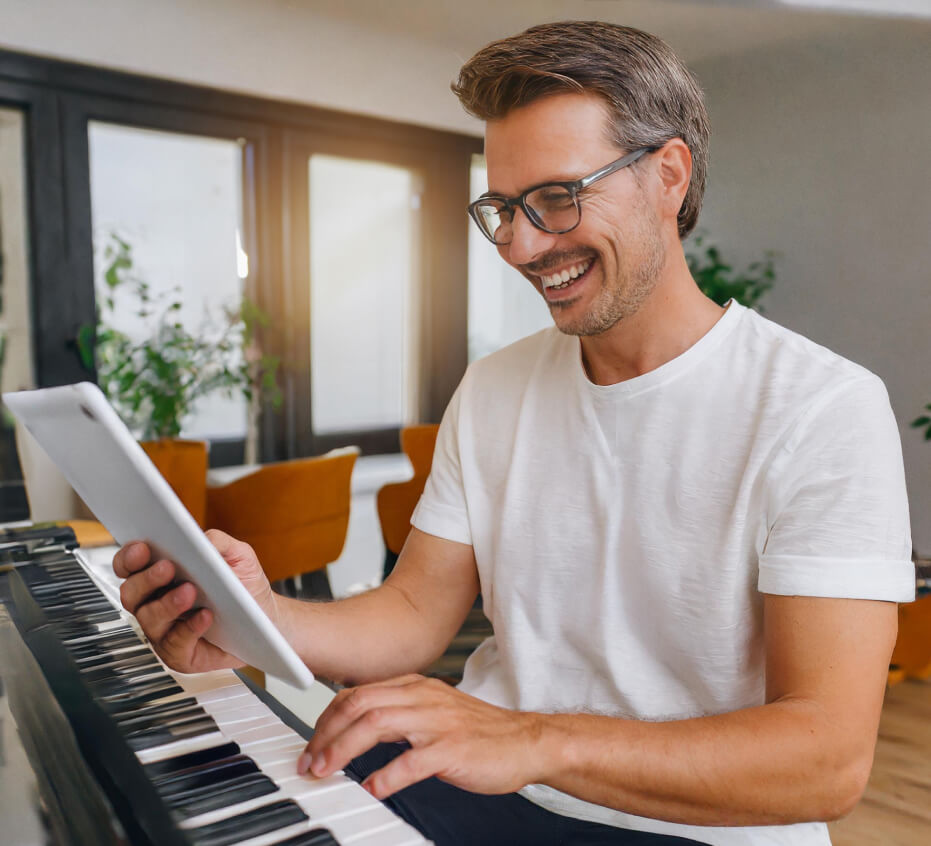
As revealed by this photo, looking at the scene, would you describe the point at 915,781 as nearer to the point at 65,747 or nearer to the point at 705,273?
the point at 705,273

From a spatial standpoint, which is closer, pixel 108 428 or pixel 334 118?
pixel 108 428

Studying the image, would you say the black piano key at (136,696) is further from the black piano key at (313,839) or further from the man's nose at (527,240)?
the man's nose at (527,240)

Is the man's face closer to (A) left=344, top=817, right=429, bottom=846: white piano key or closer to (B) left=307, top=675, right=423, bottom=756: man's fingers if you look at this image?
(B) left=307, top=675, right=423, bottom=756: man's fingers

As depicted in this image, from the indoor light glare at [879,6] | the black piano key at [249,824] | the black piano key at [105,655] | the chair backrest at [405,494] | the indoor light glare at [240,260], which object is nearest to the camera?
the black piano key at [249,824]

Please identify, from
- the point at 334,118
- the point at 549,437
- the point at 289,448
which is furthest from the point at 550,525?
the point at 334,118

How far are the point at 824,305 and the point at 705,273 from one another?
0.26 meters

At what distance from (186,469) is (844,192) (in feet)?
7.23

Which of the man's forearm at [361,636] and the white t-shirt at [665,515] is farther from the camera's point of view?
the man's forearm at [361,636]

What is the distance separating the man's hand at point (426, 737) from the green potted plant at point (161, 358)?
237 centimetres

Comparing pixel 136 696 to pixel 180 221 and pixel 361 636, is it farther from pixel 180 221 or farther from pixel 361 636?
pixel 180 221

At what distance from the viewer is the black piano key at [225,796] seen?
620mm

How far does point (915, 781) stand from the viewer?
240cm

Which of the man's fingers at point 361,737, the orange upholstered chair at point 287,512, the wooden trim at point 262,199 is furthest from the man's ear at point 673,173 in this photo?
the wooden trim at point 262,199

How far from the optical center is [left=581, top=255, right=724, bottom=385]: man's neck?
3.72ft
